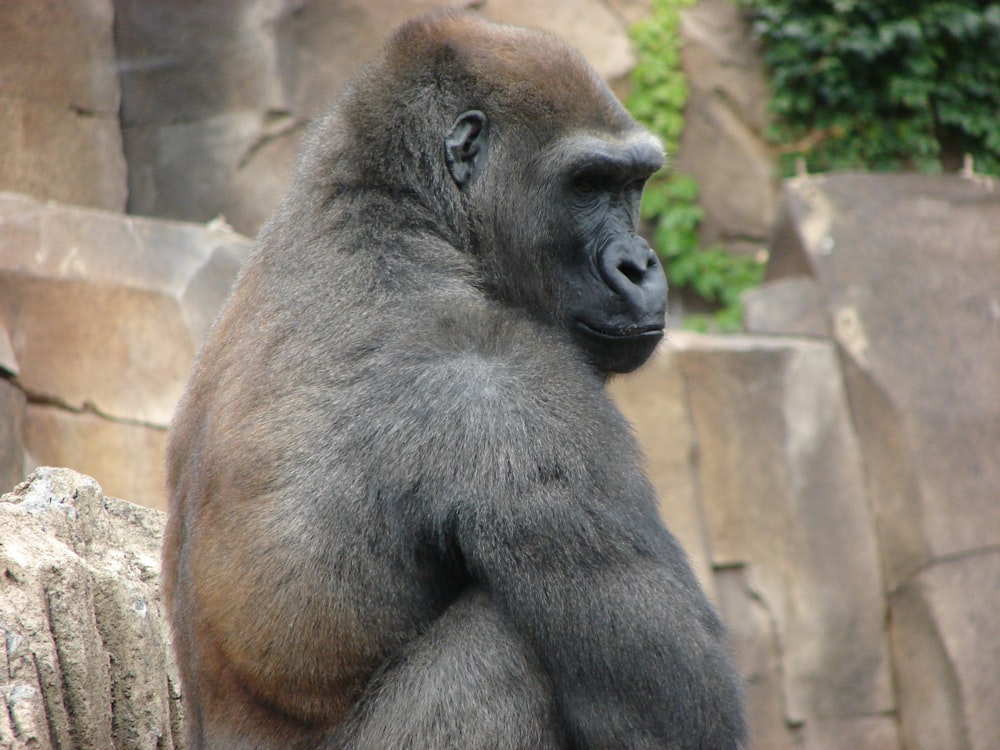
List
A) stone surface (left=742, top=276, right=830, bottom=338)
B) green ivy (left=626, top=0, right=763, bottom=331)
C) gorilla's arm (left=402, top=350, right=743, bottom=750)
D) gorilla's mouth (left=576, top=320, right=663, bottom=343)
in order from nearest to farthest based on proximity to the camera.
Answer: gorilla's arm (left=402, top=350, right=743, bottom=750), gorilla's mouth (left=576, top=320, right=663, bottom=343), stone surface (left=742, top=276, right=830, bottom=338), green ivy (left=626, top=0, right=763, bottom=331)

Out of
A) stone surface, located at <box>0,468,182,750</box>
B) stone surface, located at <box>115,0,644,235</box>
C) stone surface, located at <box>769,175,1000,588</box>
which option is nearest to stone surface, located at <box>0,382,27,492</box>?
stone surface, located at <box>115,0,644,235</box>

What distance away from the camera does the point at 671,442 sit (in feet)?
24.1

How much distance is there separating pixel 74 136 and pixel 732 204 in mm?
6045

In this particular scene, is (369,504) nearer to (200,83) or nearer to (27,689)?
(27,689)

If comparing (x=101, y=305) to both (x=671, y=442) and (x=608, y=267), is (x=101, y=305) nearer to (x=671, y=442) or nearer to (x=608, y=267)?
(x=671, y=442)

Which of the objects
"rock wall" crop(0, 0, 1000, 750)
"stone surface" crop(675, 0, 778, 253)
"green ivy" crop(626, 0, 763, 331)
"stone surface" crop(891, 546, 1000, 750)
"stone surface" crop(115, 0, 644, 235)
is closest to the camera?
"rock wall" crop(0, 0, 1000, 750)

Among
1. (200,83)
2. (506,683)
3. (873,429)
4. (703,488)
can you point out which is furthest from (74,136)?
(506,683)

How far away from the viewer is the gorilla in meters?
2.42

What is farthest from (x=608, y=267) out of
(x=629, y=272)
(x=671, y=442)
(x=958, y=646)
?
(x=958, y=646)

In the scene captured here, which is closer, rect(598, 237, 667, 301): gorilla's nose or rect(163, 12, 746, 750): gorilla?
rect(163, 12, 746, 750): gorilla

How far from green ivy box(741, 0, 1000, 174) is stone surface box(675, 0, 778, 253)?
0.68 feet

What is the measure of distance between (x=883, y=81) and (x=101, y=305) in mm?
7375

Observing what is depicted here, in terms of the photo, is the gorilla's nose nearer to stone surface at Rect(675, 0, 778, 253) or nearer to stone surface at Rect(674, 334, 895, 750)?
stone surface at Rect(674, 334, 895, 750)

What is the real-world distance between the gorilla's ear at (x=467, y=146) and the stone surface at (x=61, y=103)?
15.5 feet
